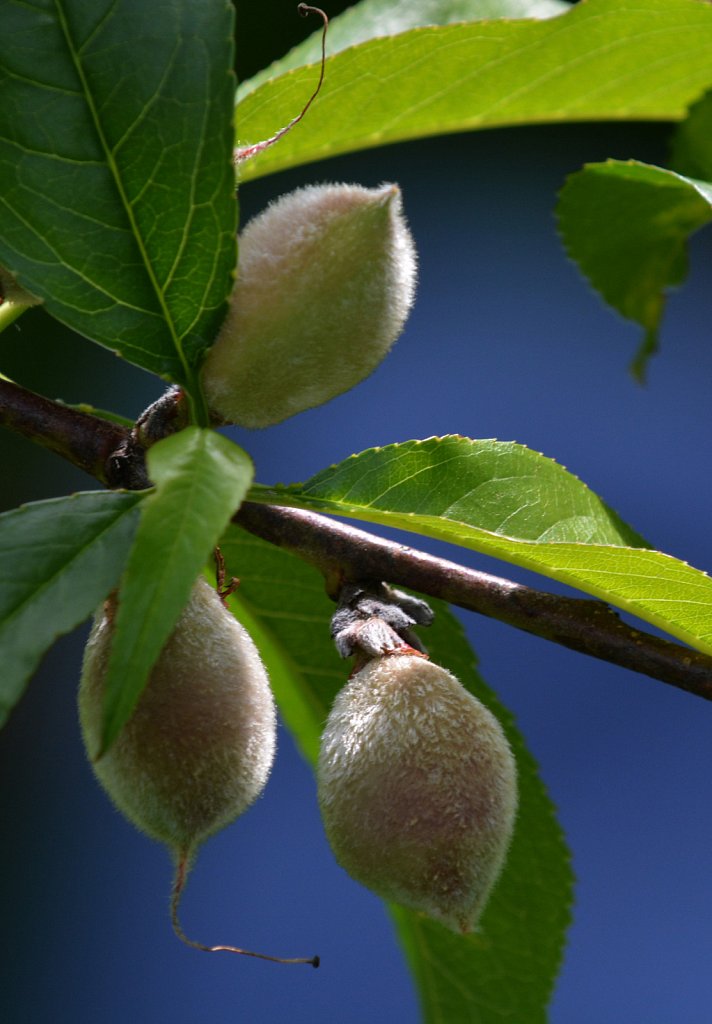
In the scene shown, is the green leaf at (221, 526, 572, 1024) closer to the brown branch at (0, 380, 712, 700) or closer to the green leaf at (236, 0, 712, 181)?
the brown branch at (0, 380, 712, 700)

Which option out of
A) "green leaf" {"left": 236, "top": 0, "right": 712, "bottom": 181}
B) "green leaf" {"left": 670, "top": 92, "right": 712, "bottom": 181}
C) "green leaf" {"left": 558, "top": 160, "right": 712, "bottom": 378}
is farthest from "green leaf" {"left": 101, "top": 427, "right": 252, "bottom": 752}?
"green leaf" {"left": 670, "top": 92, "right": 712, "bottom": 181}

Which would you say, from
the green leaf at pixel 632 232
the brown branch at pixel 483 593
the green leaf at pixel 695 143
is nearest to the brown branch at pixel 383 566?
the brown branch at pixel 483 593

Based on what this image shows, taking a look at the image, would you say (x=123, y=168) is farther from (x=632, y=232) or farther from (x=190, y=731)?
(x=632, y=232)

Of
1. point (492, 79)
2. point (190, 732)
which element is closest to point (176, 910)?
point (190, 732)

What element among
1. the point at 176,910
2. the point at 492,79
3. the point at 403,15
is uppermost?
the point at 403,15

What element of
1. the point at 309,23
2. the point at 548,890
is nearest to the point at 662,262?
the point at 548,890

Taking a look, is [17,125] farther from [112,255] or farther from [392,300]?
[392,300]
